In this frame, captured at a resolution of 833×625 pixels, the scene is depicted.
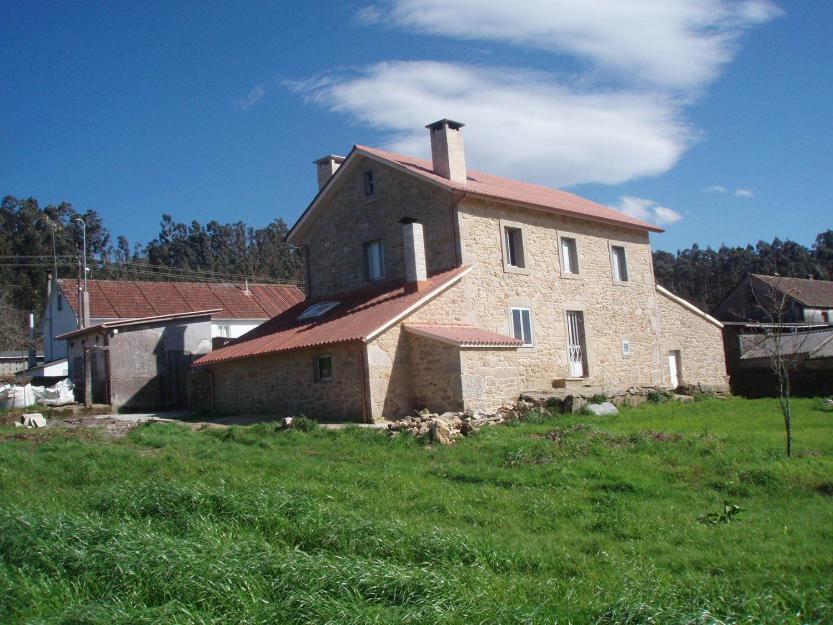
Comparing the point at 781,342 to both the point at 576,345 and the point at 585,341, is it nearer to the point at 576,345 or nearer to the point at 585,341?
the point at 585,341

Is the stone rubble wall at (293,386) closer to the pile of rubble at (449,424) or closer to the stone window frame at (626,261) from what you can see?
the pile of rubble at (449,424)

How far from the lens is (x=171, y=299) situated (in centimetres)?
3644

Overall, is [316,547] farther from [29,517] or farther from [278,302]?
[278,302]

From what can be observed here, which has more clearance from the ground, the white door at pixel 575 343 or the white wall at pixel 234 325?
the white wall at pixel 234 325

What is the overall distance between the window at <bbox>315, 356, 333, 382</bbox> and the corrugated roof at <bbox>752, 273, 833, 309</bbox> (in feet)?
Answer: 108

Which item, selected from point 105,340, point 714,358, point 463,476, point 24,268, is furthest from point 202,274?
point 463,476

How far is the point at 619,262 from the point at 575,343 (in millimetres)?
4521

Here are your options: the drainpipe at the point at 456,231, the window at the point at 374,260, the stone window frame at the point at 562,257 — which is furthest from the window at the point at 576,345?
the window at the point at 374,260

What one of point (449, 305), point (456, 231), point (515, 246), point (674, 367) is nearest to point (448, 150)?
point (456, 231)

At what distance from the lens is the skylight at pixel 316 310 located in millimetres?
23016

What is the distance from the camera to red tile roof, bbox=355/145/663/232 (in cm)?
2198

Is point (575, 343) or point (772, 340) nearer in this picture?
point (575, 343)

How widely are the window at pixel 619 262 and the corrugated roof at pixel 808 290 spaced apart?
68.0 feet

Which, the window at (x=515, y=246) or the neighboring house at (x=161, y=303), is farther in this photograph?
the neighboring house at (x=161, y=303)
